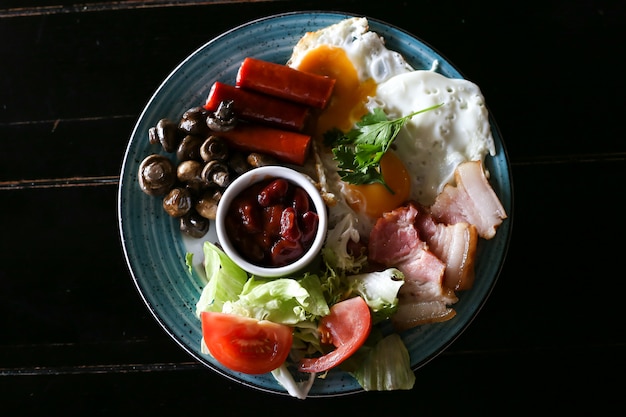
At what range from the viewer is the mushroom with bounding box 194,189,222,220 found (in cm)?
244

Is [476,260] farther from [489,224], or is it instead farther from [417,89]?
[417,89]

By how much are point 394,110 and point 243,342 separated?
1221mm

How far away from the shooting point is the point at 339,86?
254cm

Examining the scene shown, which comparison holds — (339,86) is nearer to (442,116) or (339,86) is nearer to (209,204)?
(442,116)

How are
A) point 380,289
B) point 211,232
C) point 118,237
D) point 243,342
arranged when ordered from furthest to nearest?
point 118,237
point 211,232
point 380,289
point 243,342

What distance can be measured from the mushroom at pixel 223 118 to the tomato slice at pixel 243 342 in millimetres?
805

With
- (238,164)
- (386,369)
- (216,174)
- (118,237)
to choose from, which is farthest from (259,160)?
(386,369)

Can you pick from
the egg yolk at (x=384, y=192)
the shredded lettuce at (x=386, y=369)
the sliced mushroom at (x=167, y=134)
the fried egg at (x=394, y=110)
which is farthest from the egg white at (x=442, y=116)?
the sliced mushroom at (x=167, y=134)

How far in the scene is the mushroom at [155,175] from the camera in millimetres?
2420

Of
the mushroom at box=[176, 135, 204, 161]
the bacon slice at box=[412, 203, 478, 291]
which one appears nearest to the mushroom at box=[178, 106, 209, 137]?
the mushroom at box=[176, 135, 204, 161]

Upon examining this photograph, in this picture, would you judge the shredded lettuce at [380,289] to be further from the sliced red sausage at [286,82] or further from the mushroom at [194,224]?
the sliced red sausage at [286,82]

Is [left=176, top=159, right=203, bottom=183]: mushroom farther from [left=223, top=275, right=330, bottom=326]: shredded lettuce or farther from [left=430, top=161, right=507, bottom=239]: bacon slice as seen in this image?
[left=430, top=161, right=507, bottom=239]: bacon slice

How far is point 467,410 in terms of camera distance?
9.09 ft

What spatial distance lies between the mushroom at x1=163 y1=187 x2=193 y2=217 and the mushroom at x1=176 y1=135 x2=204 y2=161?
15 cm
